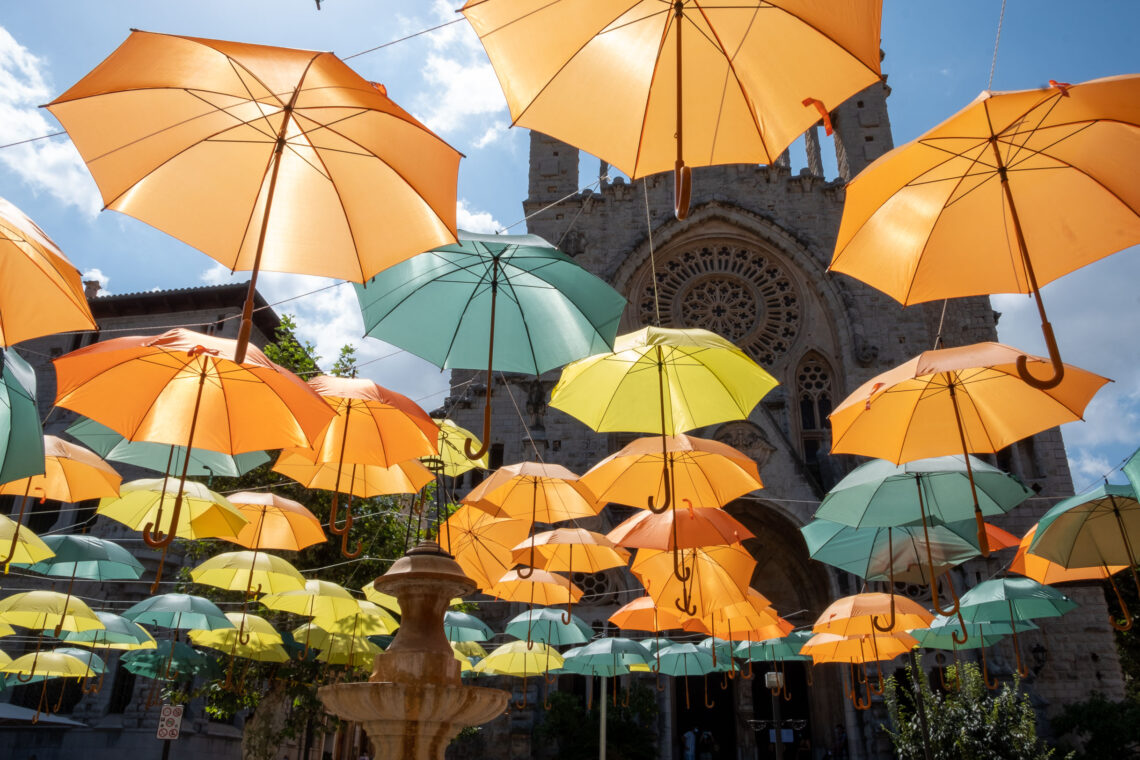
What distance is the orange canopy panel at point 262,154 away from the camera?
14.1 ft

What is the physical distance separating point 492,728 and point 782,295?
48.1ft

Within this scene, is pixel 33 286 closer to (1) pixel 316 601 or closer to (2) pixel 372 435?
(2) pixel 372 435

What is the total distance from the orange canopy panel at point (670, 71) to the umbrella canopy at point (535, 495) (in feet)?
19.3

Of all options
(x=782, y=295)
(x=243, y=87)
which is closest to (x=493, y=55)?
(x=243, y=87)

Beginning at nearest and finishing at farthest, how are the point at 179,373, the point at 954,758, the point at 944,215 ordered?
the point at 944,215
the point at 179,373
the point at 954,758

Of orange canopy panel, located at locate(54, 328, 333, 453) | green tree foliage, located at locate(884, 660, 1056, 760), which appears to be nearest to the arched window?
green tree foliage, located at locate(884, 660, 1056, 760)

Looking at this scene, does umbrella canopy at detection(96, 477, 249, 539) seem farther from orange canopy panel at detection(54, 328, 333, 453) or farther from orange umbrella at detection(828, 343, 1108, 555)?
orange umbrella at detection(828, 343, 1108, 555)

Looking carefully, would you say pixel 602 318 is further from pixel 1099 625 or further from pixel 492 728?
pixel 1099 625

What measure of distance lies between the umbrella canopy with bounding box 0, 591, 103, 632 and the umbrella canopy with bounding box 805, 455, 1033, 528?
35.4ft

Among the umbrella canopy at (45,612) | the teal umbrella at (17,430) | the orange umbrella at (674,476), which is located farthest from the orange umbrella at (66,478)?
the orange umbrella at (674,476)

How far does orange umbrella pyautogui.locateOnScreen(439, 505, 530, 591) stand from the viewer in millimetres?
11727

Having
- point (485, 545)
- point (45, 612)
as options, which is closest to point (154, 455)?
point (45, 612)

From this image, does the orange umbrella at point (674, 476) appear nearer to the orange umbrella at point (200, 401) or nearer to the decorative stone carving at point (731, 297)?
the orange umbrella at point (200, 401)

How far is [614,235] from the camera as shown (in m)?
24.3
